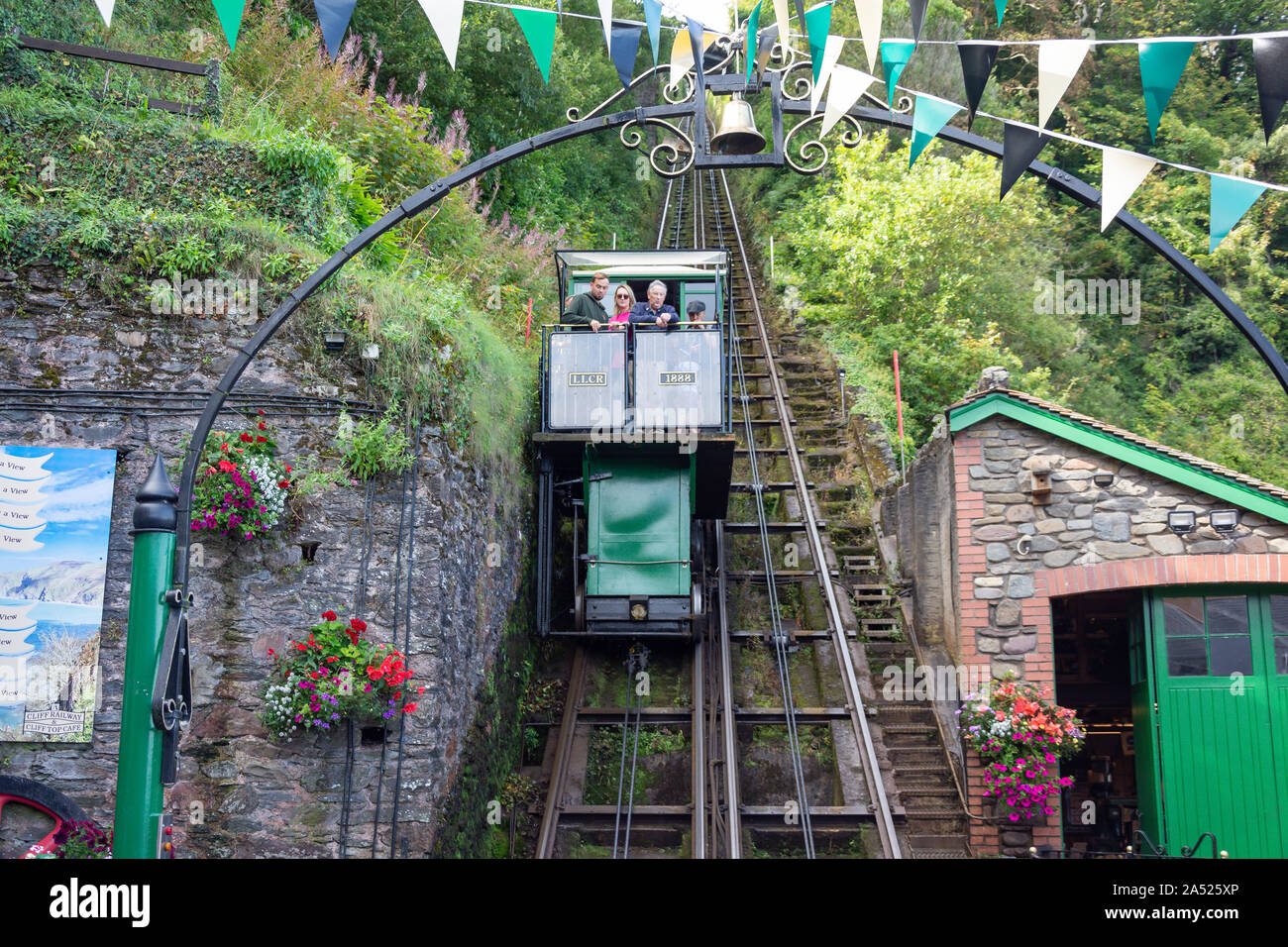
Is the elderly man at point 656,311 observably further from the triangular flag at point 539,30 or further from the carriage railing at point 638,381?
the triangular flag at point 539,30

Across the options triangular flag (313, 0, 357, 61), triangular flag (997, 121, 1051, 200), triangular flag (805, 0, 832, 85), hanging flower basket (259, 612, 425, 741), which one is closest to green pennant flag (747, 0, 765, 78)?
triangular flag (805, 0, 832, 85)

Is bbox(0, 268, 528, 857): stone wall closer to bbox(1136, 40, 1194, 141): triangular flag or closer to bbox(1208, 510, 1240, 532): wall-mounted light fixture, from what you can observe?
bbox(1136, 40, 1194, 141): triangular flag

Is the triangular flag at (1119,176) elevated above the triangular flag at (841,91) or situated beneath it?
situated beneath

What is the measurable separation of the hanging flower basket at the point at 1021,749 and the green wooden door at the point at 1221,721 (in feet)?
3.35

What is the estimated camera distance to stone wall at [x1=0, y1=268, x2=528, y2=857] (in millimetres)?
6805

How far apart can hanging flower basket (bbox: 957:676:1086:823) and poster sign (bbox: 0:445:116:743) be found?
704 cm

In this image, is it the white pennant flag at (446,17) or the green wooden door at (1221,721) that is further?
the green wooden door at (1221,721)

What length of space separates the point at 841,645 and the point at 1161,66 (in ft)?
23.8

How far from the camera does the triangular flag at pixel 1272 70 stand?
15.2 feet

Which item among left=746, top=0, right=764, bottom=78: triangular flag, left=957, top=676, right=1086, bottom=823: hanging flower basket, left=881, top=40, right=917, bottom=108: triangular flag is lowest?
left=957, top=676, right=1086, bottom=823: hanging flower basket

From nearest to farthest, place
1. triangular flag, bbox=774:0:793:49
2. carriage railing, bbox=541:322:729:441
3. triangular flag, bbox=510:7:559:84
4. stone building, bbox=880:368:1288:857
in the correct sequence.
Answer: triangular flag, bbox=774:0:793:49 < triangular flag, bbox=510:7:559:84 < stone building, bbox=880:368:1288:857 < carriage railing, bbox=541:322:729:441

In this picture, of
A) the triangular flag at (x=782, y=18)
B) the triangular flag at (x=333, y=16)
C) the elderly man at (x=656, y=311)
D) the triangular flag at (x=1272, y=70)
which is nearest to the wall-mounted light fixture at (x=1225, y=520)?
the elderly man at (x=656, y=311)

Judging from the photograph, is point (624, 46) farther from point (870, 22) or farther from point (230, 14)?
point (230, 14)
